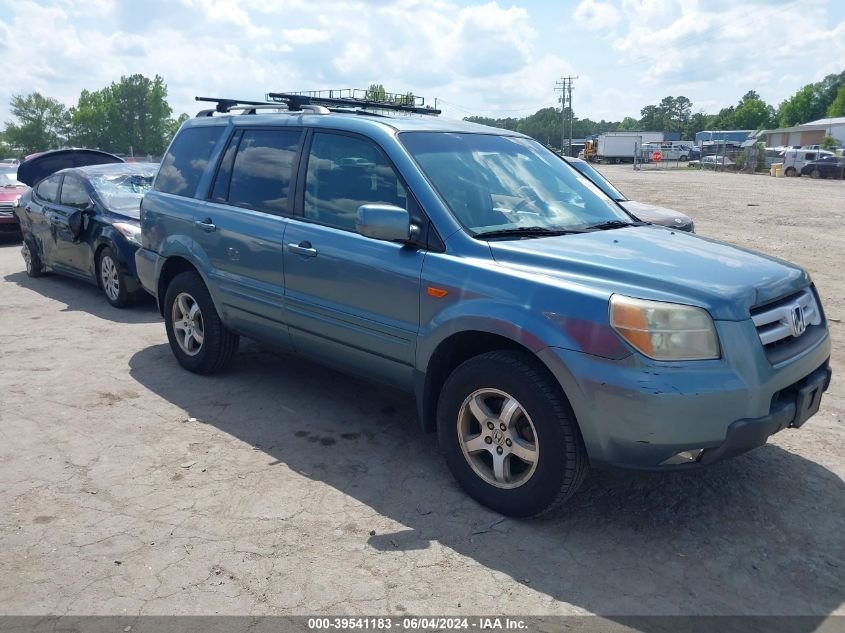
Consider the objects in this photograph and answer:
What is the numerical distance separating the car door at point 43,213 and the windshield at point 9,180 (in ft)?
21.9

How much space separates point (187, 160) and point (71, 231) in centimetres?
393

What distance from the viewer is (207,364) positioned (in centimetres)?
583

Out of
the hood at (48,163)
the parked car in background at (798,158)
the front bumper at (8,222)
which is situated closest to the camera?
the hood at (48,163)

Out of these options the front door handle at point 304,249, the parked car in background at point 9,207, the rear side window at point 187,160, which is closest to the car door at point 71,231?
the rear side window at point 187,160

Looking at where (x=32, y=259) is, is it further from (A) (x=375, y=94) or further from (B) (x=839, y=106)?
(B) (x=839, y=106)

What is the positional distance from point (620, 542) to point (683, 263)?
4.53 ft

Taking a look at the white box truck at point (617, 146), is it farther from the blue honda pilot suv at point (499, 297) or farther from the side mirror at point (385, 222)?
the side mirror at point (385, 222)

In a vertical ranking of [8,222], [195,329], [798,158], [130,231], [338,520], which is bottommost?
[338,520]

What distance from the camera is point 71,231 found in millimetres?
9047

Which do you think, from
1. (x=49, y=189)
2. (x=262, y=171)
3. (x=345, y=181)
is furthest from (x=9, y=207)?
(x=345, y=181)

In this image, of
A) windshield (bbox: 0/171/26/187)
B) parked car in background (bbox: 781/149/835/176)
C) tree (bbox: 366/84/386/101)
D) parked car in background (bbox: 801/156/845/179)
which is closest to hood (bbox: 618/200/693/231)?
tree (bbox: 366/84/386/101)

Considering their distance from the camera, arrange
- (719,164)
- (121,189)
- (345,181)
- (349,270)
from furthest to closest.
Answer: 1. (719,164)
2. (121,189)
3. (345,181)
4. (349,270)

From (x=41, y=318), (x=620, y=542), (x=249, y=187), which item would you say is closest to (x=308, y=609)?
(x=620, y=542)

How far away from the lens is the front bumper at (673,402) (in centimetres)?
316
